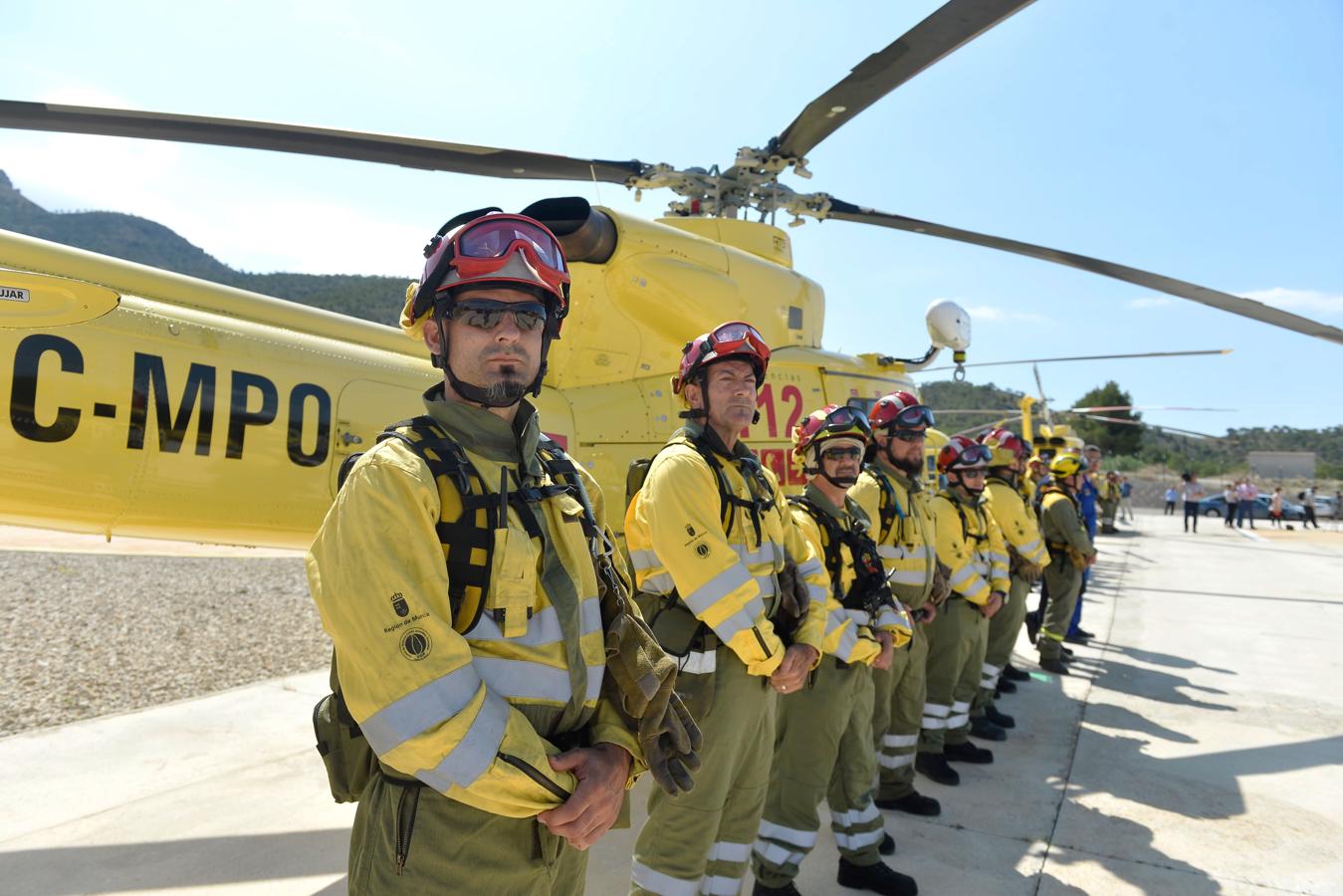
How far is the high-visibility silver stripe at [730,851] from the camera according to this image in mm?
2826

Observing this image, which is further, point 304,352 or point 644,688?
point 304,352

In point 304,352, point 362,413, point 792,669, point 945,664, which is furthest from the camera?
point 945,664

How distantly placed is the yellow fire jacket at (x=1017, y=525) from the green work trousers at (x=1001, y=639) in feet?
0.82

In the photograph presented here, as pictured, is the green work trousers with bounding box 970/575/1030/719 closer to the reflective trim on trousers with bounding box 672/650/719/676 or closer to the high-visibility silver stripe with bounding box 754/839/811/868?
the high-visibility silver stripe with bounding box 754/839/811/868

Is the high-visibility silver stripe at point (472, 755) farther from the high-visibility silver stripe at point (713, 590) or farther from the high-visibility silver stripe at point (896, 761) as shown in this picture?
the high-visibility silver stripe at point (896, 761)

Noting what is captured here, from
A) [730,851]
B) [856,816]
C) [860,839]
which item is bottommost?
[860,839]

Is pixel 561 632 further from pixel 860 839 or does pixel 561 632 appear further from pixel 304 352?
pixel 304 352

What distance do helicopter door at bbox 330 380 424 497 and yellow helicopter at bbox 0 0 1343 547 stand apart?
0.4 inches

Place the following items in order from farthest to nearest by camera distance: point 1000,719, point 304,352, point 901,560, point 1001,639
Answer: point 1001,639, point 1000,719, point 901,560, point 304,352

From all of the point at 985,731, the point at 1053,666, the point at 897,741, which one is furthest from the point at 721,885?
the point at 1053,666

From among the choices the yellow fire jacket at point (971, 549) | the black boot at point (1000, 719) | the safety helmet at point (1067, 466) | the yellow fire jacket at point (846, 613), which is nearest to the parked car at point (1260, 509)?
the safety helmet at point (1067, 466)

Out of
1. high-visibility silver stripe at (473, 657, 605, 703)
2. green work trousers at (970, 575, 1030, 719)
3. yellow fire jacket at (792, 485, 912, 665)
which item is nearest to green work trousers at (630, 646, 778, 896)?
yellow fire jacket at (792, 485, 912, 665)

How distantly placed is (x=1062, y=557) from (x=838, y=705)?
18.8 ft

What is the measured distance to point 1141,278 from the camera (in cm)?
557
